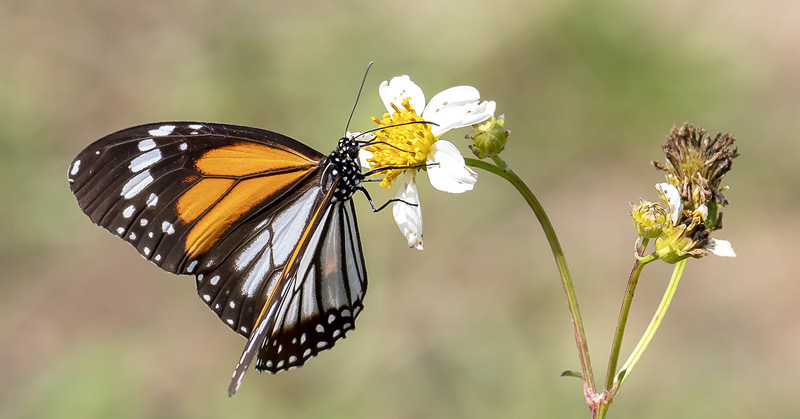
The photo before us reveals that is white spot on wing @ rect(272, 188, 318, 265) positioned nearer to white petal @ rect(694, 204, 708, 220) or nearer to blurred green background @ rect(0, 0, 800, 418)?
white petal @ rect(694, 204, 708, 220)

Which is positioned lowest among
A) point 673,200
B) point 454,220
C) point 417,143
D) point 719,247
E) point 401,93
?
point 719,247

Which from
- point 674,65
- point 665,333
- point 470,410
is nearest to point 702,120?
point 674,65

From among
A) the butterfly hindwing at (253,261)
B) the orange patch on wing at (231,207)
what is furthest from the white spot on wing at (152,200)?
the butterfly hindwing at (253,261)

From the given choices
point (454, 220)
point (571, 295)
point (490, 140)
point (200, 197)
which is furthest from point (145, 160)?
A: point (454, 220)

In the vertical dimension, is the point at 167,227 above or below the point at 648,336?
above

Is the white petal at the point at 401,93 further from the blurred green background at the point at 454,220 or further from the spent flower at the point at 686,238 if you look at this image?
the blurred green background at the point at 454,220

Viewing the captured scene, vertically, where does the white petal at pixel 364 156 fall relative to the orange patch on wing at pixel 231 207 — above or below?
above

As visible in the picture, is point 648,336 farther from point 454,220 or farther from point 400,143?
point 454,220
